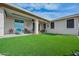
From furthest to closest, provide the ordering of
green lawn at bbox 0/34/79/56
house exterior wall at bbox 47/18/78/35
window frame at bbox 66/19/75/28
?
window frame at bbox 66/19/75/28 → house exterior wall at bbox 47/18/78/35 → green lawn at bbox 0/34/79/56

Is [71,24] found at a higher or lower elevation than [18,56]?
higher

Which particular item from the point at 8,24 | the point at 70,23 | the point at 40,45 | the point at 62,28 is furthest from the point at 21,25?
the point at 70,23

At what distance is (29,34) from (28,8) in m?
1.22

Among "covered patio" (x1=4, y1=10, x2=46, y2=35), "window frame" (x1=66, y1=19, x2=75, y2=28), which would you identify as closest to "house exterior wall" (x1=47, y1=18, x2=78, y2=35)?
"window frame" (x1=66, y1=19, x2=75, y2=28)

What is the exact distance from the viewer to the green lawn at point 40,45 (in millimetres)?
7684

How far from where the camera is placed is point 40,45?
26.0 ft

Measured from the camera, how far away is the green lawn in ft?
25.2

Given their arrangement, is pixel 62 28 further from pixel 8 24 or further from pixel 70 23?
pixel 8 24

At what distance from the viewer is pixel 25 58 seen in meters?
7.57

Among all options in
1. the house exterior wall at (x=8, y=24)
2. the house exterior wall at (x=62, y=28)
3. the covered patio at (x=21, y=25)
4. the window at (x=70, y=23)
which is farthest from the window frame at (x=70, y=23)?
the house exterior wall at (x=8, y=24)

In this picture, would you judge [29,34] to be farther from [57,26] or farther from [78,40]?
[78,40]

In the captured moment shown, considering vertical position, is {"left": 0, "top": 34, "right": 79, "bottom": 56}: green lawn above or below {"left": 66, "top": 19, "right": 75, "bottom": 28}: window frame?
below

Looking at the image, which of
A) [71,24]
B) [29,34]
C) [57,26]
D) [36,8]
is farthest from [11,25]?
[71,24]

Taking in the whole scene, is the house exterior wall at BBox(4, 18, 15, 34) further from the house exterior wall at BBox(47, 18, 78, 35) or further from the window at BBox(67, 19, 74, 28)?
the window at BBox(67, 19, 74, 28)
